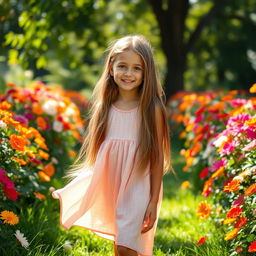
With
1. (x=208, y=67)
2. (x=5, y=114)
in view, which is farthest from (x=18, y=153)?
(x=208, y=67)

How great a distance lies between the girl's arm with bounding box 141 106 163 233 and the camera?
2607mm

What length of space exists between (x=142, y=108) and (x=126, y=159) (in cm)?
29

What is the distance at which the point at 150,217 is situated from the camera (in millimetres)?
2604

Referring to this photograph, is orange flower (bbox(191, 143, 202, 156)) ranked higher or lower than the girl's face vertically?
lower

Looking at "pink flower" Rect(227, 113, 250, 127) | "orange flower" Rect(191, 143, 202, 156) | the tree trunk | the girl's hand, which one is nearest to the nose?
the girl's hand

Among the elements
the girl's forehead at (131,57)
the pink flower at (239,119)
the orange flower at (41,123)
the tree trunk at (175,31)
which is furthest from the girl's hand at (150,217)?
the tree trunk at (175,31)

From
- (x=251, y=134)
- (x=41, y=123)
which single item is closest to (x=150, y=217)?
(x=251, y=134)

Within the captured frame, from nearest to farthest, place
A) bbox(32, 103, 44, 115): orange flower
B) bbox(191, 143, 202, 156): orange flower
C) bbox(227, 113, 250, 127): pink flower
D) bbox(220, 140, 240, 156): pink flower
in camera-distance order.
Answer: bbox(220, 140, 240, 156): pink flower < bbox(227, 113, 250, 127): pink flower < bbox(191, 143, 202, 156): orange flower < bbox(32, 103, 44, 115): orange flower

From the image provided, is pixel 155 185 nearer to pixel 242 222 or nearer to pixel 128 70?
pixel 242 222

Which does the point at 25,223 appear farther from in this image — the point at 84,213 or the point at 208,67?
the point at 208,67

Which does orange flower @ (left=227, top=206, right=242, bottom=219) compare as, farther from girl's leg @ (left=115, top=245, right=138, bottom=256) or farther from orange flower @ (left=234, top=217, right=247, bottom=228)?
girl's leg @ (left=115, top=245, right=138, bottom=256)

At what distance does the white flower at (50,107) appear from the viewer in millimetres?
5125

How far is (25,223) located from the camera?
130 inches

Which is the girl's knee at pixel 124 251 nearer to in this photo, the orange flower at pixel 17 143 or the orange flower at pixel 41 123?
the orange flower at pixel 17 143
